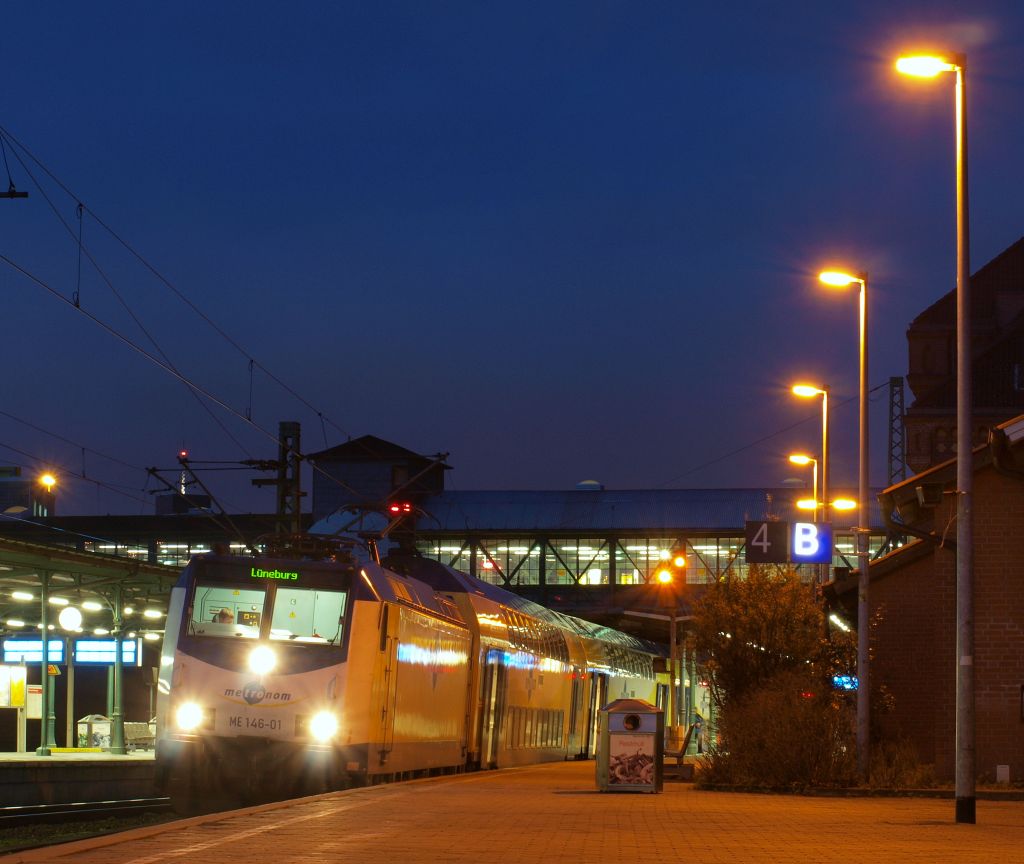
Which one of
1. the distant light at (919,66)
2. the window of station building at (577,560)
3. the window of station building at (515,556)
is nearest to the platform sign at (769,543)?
the distant light at (919,66)

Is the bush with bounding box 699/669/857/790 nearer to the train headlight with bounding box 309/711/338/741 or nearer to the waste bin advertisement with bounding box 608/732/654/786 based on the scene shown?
the waste bin advertisement with bounding box 608/732/654/786

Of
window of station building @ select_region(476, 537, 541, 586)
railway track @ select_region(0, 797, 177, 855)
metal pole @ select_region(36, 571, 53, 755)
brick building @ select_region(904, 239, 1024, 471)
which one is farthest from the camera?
window of station building @ select_region(476, 537, 541, 586)

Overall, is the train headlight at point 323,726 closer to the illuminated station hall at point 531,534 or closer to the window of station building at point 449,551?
the illuminated station hall at point 531,534

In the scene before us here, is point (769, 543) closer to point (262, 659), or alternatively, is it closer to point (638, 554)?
point (262, 659)

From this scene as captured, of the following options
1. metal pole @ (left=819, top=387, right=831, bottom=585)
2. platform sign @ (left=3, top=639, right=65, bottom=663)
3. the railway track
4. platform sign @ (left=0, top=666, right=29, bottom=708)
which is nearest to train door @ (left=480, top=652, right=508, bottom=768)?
the railway track

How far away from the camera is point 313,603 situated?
2038 cm

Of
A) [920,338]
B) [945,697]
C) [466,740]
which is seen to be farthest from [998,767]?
[920,338]

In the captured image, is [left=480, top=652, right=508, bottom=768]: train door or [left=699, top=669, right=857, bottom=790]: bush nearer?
[left=699, top=669, right=857, bottom=790]: bush

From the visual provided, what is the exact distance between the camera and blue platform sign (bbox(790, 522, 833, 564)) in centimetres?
2772

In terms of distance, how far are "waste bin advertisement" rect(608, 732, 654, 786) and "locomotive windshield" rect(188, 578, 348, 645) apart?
4408 millimetres

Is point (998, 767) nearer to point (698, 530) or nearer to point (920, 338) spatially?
point (920, 338)

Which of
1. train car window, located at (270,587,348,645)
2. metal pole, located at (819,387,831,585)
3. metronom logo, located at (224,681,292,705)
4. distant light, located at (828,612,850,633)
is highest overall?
metal pole, located at (819,387,831,585)

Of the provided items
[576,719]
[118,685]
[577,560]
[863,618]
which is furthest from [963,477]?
[577,560]

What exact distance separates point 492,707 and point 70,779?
24.8 ft
